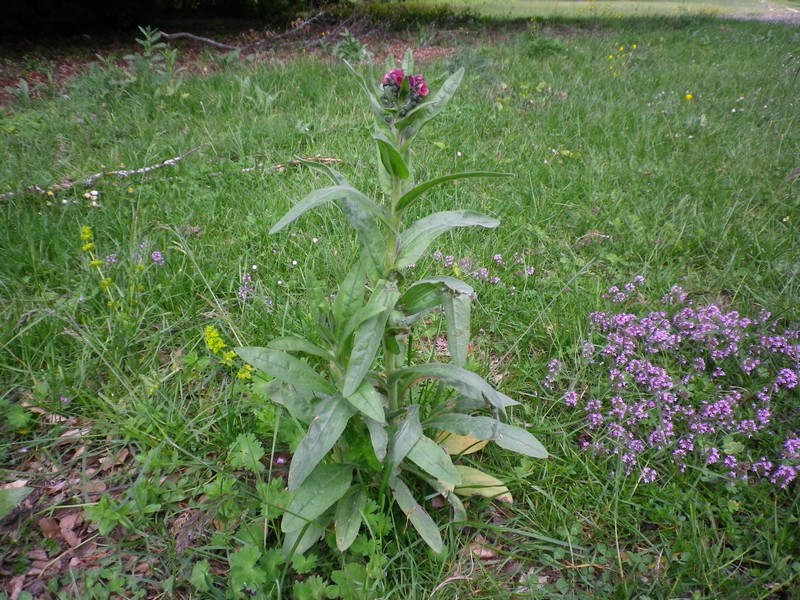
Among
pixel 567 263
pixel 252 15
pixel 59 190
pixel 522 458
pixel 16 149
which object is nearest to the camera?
pixel 522 458

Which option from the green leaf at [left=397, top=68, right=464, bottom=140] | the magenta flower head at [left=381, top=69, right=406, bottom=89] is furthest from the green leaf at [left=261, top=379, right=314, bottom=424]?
the magenta flower head at [left=381, top=69, right=406, bottom=89]

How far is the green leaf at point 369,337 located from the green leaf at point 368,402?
0.04m

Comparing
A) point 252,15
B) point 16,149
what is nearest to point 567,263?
point 16,149

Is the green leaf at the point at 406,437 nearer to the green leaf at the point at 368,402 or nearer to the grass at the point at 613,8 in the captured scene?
the green leaf at the point at 368,402

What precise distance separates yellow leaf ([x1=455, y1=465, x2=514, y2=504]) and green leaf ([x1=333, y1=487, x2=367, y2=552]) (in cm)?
35

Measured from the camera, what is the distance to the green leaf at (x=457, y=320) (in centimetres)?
135

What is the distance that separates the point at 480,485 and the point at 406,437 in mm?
415

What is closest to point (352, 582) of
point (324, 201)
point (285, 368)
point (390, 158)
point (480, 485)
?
point (480, 485)

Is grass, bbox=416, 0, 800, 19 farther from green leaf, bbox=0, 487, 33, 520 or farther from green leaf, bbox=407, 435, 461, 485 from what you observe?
green leaf, bbox=0, 487, 33, 520

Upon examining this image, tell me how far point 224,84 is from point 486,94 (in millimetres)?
2693

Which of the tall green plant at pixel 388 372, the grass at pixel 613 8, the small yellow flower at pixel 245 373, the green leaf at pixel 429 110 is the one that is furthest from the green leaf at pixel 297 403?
the grass at pixel 613 8

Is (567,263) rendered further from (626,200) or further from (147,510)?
(147,510)

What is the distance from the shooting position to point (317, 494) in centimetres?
153

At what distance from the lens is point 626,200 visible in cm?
338
